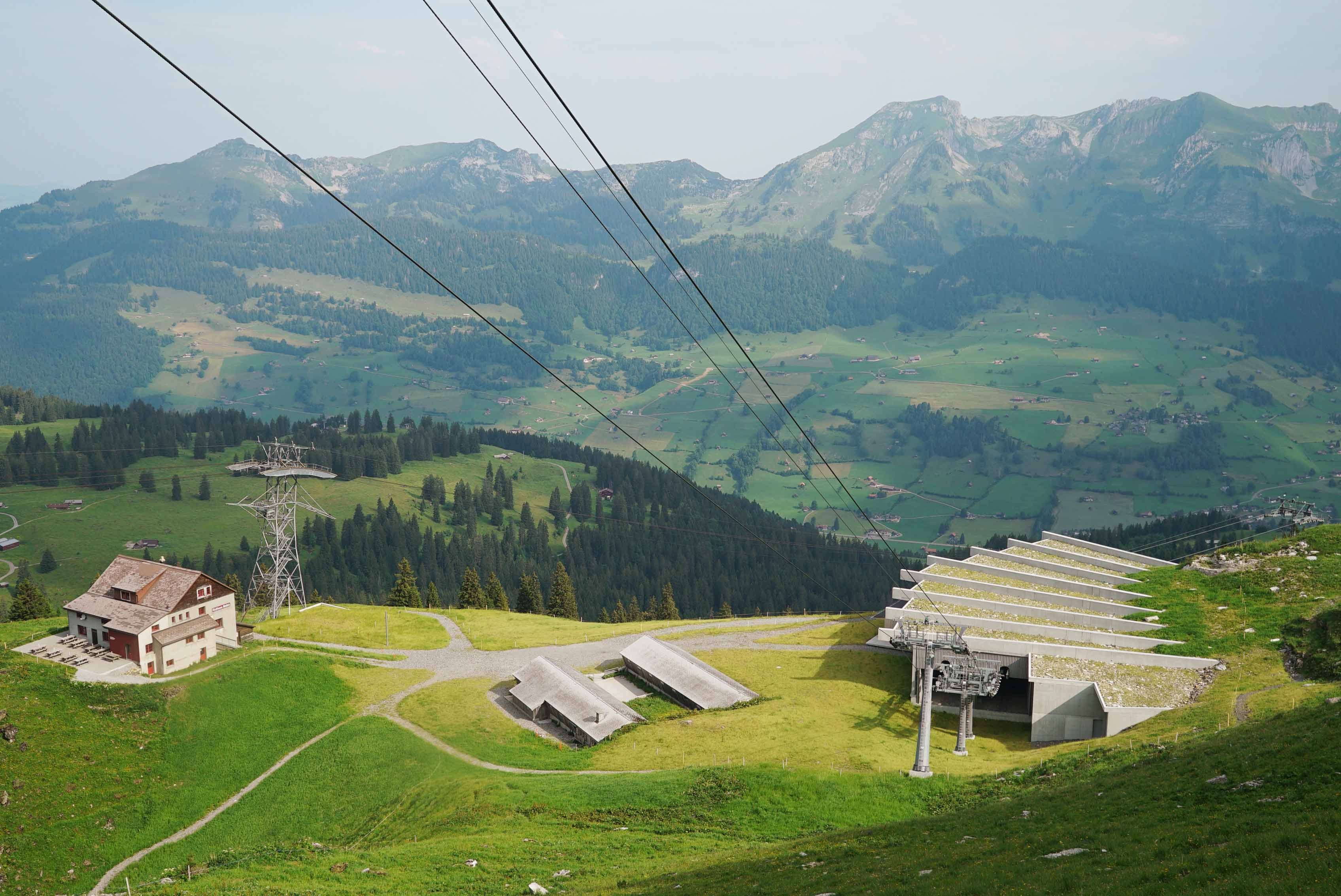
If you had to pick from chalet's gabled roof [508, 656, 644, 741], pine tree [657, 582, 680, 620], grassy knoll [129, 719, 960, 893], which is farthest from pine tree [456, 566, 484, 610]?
grassy knoll [129, 719, 960, 893]

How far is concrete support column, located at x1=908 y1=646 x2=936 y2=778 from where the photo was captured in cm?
5197

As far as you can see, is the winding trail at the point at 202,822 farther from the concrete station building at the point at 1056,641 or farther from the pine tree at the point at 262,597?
the pine tree at the point at 262,597

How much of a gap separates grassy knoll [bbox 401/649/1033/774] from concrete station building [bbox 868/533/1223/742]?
2.98m

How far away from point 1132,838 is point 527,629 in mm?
70806

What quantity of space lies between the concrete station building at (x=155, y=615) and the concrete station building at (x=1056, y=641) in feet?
176

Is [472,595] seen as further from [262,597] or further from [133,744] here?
[133,744]

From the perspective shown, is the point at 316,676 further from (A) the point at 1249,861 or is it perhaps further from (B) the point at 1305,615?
(B) the point at 1305,615

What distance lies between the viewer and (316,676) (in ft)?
245

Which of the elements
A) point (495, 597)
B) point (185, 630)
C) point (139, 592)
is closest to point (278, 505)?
point (139, 592)

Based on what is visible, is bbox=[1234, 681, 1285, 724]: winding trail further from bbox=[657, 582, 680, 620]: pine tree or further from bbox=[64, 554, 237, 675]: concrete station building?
bbox=[657, 582, 680, 620]: pine tree

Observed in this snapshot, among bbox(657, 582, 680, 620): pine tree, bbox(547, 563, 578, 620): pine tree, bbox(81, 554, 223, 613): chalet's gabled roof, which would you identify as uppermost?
bbox(81, 554, 223, 613): chalet's gabled roof

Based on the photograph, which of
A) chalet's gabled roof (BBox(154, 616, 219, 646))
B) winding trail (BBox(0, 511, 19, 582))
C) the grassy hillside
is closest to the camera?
the grassy hillside

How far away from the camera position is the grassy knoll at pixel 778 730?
188ft

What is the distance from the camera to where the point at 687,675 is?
240ft
